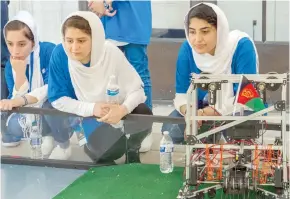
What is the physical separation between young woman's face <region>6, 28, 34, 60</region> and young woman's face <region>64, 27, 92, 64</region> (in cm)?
44

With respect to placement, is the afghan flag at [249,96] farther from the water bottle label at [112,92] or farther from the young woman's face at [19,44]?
the young woman's face at [19,44]

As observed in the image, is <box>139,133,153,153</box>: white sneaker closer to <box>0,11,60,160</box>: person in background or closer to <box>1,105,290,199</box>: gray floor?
<box>1,105,290,199</box>: gray floor

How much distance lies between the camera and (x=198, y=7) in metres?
2.86

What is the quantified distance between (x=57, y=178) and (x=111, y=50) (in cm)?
68

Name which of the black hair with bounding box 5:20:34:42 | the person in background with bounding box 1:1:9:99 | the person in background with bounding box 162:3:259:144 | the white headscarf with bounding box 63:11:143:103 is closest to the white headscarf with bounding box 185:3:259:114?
the person in background with bounding box 162:3:259:144

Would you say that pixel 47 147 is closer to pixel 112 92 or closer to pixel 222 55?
pixel 112 92

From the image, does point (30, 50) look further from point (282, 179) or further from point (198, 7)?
point (282, 179)

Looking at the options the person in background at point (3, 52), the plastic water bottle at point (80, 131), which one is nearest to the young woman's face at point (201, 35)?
the plastic water bottle at point (80, 131)

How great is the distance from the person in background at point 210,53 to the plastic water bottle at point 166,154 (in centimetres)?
3

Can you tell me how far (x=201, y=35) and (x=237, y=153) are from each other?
68cm

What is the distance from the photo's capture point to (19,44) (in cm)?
333

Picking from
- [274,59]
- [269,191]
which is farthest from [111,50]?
[274,59]

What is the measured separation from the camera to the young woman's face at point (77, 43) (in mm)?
2914

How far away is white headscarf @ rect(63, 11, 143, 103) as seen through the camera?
2.98m
